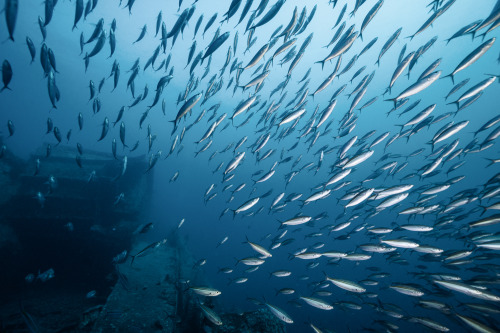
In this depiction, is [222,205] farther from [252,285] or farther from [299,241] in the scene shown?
[252,285]

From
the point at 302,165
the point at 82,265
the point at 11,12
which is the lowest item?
the point at 82,265

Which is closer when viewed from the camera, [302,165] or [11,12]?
[11,12]

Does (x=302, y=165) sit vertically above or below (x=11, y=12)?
above

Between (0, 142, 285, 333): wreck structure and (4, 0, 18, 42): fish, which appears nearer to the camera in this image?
(4, 0, 18, 42): fish

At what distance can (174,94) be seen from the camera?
163 feet

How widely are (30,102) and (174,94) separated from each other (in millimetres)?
96352

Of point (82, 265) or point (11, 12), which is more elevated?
point (11, 12)

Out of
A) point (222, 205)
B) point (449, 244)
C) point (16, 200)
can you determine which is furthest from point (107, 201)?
point (449, 244)

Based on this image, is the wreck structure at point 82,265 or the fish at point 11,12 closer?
the fish at point 11,12

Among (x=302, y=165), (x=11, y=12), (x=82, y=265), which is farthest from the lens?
(x=302, y=165)

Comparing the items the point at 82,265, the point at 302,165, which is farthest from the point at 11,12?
the point at 302,165

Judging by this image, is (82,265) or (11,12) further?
(82,265)

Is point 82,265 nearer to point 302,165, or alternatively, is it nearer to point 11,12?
point 11,12

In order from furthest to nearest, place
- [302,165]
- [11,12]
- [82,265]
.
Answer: [302,165] → [82,265] → [11,12]
